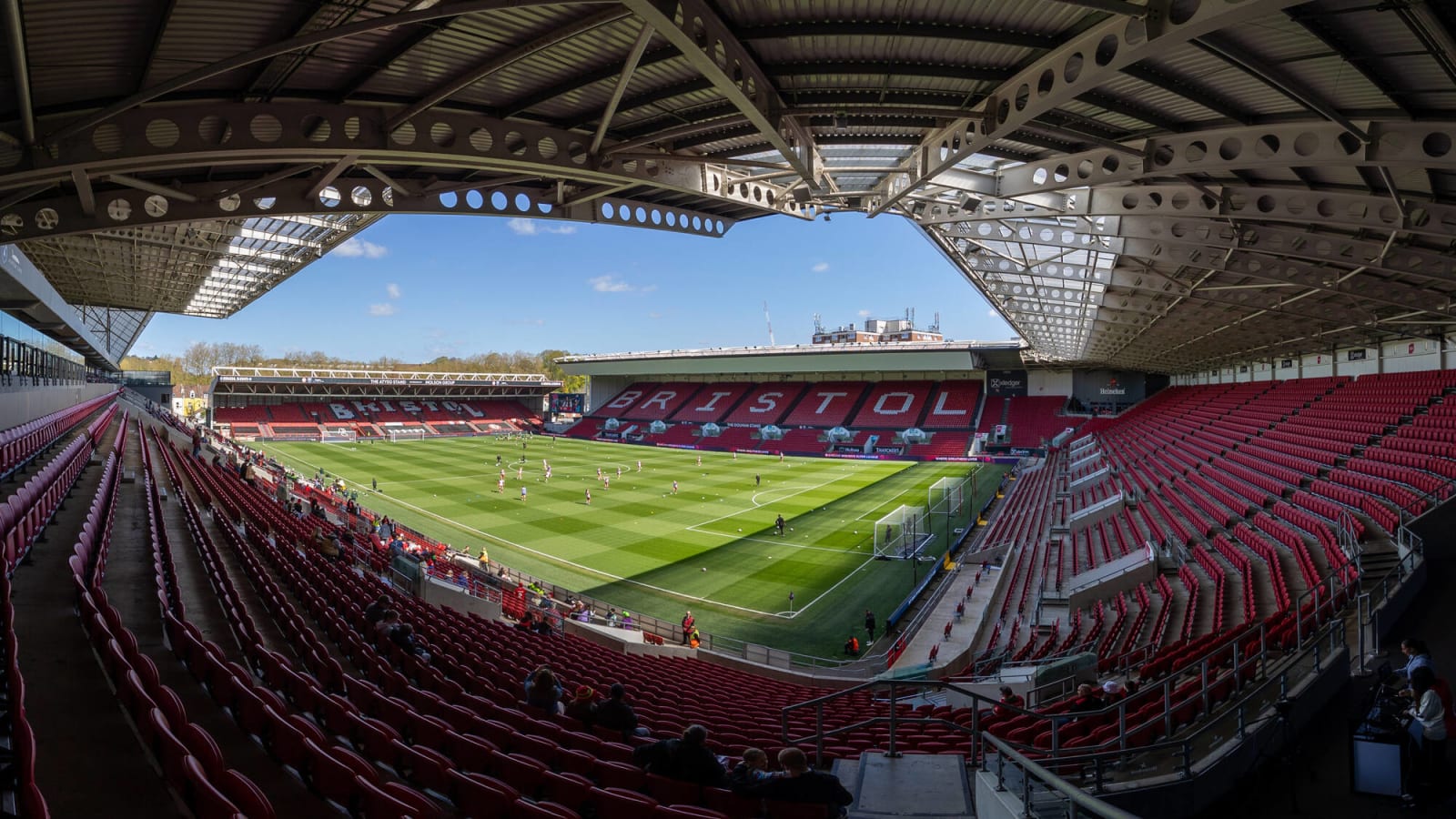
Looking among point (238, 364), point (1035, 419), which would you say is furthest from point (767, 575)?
point (238, 364)

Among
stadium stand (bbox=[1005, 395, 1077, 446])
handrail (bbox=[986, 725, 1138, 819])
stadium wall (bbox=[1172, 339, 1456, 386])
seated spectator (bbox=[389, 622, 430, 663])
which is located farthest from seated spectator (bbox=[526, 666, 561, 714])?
stadium stand (bbox=[1005, 395, 1077, 446])

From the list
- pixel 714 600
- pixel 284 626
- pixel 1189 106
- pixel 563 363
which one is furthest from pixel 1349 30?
pixel 563 363

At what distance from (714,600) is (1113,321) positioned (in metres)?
17.7

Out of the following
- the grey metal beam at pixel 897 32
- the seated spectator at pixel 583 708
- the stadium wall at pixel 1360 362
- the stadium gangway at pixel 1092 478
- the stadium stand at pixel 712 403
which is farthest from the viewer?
the stadium stand at pixel 712 403

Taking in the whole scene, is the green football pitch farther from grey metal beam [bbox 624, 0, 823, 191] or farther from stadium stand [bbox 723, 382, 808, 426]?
grey metal beam [bbox 624, 0, 823, 191]

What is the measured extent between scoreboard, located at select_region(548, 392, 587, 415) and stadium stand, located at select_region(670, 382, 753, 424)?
2287 centimetres

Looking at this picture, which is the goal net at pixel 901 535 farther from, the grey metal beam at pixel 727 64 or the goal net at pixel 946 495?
the grey metal beam at pixel 727 64

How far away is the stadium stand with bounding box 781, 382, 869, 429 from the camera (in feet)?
216

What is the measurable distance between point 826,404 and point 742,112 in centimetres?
6178

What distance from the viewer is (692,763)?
16.5 feet

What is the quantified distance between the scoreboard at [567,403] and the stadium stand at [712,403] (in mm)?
22868

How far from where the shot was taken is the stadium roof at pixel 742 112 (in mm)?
5668

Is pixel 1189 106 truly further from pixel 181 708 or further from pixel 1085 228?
pixel 181 708

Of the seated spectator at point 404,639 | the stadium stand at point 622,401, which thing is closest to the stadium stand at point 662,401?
the stadium stand at point 622,401
